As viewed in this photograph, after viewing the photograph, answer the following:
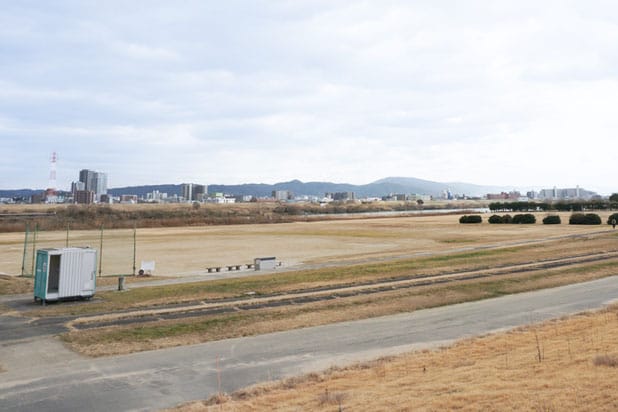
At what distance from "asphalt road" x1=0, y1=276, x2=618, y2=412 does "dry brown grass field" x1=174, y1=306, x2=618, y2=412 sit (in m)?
1.19

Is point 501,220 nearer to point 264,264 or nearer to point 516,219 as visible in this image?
point 516,219

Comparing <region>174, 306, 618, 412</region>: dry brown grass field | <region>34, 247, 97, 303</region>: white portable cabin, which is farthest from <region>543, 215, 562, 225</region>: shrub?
<region>34, 247, 97, 303</region>: white portable cabin

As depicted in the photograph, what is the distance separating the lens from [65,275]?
21.6 meters

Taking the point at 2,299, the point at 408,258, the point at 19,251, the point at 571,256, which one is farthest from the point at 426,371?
the point at 19,251

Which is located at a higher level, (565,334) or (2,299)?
(565,334)

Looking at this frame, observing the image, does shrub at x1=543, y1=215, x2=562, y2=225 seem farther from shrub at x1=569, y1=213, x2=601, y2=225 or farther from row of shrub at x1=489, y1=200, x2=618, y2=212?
row of shrub at x1=489, y1=200, x2=618, y2=212

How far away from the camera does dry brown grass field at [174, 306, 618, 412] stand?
26.4ft

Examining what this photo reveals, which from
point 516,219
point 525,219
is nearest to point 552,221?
point 525,219

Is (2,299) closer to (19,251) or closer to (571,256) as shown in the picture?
(19,251)

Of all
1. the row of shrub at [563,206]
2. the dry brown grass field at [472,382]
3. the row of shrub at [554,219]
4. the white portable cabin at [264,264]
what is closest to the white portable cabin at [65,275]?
the white portable cabin at [264,264]

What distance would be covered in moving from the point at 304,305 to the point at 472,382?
11.4m

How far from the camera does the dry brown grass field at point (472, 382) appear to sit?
805 cm

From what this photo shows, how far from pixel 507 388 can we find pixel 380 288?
1563cm

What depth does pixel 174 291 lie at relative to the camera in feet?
78.2
